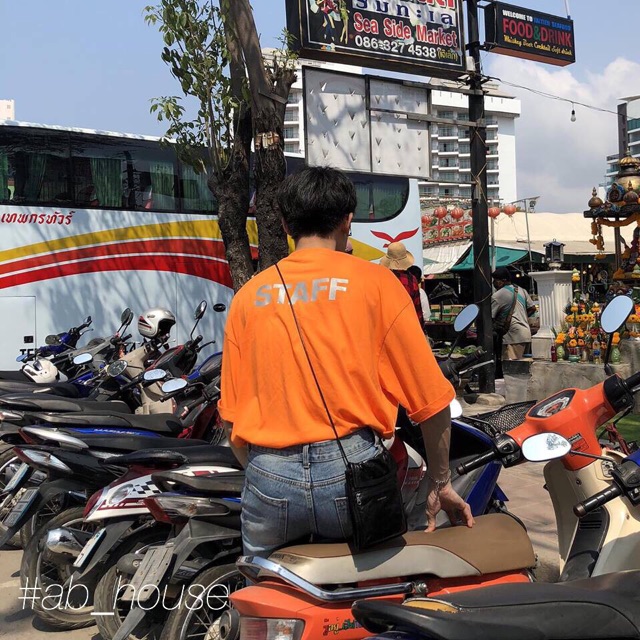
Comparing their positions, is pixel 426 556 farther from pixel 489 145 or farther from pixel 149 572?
pixel 489 145

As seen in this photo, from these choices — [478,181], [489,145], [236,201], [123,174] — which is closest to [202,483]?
[236,201]

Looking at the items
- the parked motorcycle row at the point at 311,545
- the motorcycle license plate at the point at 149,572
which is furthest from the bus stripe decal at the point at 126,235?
the motorcycle license plate at the point at 149,572

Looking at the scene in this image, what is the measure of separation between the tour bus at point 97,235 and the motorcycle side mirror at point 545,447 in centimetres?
874

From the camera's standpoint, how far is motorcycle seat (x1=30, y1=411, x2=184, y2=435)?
4273 millimetres

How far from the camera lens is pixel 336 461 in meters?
1.97

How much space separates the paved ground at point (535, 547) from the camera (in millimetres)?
3775

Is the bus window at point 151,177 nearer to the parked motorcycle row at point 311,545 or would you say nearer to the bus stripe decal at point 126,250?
the bus stripe decal at point 126,250

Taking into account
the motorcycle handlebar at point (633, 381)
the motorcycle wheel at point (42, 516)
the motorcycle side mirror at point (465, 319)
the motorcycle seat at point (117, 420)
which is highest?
the motorcycle side mirror at point (465, 319)

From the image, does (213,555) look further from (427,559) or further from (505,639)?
(505,639)

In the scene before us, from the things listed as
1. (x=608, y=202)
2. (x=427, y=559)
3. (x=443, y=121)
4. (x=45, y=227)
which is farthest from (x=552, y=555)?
(x=608, y=202)

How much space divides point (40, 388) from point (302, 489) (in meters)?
4.65

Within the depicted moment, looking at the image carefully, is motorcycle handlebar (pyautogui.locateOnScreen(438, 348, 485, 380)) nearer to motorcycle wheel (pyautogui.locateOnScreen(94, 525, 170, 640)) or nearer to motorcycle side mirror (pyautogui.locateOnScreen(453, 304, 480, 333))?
motorcycle side mirror (pyautogui.locateOnScreen(453, 304, 480, 333))

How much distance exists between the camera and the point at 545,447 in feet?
6.94

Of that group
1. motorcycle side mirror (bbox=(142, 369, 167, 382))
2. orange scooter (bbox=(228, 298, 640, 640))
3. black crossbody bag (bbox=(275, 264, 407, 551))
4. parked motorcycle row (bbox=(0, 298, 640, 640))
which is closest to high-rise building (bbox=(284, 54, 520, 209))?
motorcycle side mirror (bbox=(142, 369, 167, 382))
